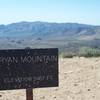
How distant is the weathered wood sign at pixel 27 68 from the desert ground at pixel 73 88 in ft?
6.85

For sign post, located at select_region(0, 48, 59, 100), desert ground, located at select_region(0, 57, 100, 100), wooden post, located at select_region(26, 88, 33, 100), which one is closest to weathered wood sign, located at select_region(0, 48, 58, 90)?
sign post, located at select_region(0, 48, 59, 100)

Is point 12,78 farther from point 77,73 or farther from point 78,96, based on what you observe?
point 77,73

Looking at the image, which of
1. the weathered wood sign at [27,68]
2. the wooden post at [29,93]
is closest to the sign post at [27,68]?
the weathered wood sign at [27,68]

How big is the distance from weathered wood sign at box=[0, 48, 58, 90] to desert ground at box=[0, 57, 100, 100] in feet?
6.85

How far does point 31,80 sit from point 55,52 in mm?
639

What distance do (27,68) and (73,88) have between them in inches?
128

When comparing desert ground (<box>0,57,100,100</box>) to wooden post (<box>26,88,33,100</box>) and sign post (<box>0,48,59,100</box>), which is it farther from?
sign post (<box>0,48,59,100</box>)

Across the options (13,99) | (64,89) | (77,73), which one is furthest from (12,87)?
(77,73)

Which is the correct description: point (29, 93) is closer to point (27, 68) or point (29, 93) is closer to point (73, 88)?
point (27, 68)

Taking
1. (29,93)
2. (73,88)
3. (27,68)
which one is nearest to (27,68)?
(27,68)

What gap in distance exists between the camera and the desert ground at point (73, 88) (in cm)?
975

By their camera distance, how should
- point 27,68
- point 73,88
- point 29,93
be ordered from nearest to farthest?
point 27,68, point 29,93, point 73,88

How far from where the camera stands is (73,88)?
34.7 ft

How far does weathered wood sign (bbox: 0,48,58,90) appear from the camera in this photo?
7.44 metres
